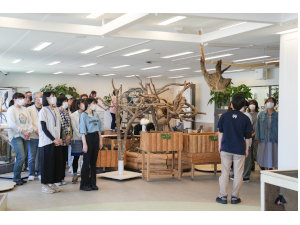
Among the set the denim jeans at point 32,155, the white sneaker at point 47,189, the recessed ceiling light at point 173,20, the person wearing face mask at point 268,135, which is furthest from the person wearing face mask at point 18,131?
the person wearing face mask at point 268,135

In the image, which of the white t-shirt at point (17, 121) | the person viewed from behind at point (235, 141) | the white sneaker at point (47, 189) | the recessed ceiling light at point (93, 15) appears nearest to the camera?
the person viewed from behind at point (235, 141)

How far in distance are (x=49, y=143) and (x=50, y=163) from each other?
14.0 inches

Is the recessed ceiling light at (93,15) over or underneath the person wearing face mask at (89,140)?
over

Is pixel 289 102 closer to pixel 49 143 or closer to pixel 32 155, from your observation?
pixel 49 143

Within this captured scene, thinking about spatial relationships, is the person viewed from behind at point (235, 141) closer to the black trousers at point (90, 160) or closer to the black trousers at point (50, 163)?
the black trousers at point (90, 160)

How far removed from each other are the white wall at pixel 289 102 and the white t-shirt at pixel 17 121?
497cm

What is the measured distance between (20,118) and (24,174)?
161 cm

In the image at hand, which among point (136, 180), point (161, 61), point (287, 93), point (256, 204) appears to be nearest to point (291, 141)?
point (287, 93)

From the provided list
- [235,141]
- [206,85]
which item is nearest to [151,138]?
[235,141]

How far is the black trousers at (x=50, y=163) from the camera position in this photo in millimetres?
6504

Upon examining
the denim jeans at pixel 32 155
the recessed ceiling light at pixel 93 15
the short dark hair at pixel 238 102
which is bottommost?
the denim jeans at pixel 32 155

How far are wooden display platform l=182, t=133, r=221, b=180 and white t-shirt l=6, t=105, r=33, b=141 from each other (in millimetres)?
3321

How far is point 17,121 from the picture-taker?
24.4 feet

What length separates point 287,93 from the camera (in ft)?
22.5
